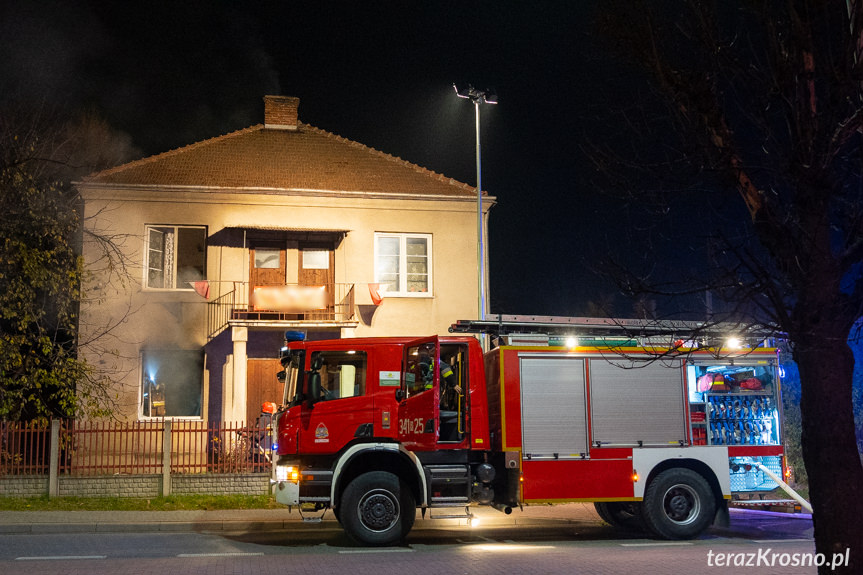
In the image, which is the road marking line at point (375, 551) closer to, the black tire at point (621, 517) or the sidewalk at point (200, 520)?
the sidewalk at point (200, 520)

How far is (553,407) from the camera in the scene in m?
11.2

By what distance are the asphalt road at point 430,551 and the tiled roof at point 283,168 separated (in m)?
11.3

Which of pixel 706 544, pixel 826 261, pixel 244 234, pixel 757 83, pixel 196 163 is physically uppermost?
pixel 196 163

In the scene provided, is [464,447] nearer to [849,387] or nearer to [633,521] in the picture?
[633,521]

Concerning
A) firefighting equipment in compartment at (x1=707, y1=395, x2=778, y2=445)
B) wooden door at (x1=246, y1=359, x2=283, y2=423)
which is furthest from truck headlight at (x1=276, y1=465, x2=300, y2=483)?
wooden door at (x1=246, y1=359, x2=283, y2=423)

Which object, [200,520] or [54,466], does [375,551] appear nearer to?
[200,520]

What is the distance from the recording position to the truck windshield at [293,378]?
35.4 feet

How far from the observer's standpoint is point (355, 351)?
10.9 meters

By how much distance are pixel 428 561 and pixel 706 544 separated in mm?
3995

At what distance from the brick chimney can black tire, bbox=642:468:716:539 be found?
16.8 metres

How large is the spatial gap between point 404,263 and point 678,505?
12.2 metres

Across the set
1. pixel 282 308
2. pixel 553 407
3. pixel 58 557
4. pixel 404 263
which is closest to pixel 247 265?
pixel 282 308

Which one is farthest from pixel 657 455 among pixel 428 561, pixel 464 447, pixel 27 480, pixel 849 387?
pixel 27 480

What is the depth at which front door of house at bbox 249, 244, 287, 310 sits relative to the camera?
2141 cm
